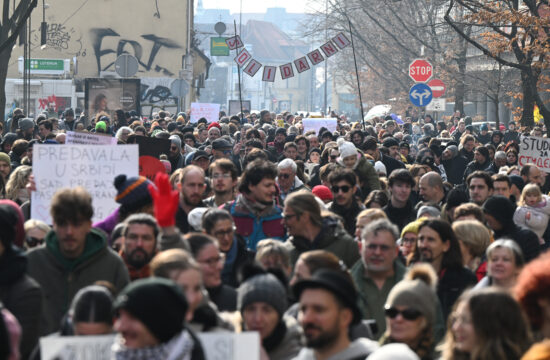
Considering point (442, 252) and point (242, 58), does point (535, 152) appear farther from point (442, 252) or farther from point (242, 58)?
point (242, 58)

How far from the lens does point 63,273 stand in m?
6.47

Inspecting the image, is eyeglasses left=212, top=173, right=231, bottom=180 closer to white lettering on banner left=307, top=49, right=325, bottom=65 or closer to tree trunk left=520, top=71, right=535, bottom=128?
tree trunk left=520, top=71, right=535, bottom=128

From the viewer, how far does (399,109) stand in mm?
62781

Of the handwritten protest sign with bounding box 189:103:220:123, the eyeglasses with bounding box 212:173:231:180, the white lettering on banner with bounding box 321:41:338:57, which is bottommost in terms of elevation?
the eyeglasses with bounding box 212:173:231:180

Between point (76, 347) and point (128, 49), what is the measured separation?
53.2 meters

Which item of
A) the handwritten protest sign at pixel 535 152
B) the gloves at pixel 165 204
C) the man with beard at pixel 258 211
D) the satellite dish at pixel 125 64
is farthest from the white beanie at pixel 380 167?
the satellite dish at pixel 125 64

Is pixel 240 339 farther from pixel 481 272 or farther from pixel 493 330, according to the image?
pixel 481 272

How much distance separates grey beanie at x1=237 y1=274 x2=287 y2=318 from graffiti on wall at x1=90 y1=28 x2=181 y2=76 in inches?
2040

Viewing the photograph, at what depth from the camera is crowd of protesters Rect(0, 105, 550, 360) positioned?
460cm

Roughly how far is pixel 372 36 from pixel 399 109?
614 centimetres

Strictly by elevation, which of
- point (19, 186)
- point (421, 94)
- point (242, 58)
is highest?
point (242, 58)

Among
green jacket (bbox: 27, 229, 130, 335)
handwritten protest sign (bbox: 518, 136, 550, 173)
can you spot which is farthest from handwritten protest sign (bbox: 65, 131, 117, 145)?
handwritten protest sign (bbox: 518, 136, 550, 173)

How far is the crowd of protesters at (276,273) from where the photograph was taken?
4.60 m

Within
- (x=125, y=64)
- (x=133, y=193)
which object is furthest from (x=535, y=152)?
(x=125, y=64)
